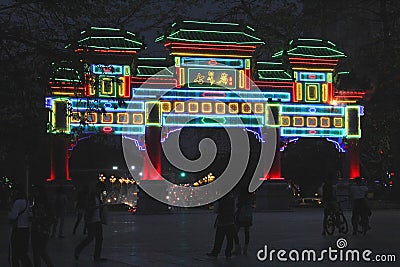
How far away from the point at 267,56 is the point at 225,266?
1387 inches

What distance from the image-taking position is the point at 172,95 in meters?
40.7

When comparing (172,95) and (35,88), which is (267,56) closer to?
(172,95)

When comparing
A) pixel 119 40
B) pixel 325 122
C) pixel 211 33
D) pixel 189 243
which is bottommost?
pixel 189 243

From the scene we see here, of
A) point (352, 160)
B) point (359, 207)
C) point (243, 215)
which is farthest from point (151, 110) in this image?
point (243, 215)

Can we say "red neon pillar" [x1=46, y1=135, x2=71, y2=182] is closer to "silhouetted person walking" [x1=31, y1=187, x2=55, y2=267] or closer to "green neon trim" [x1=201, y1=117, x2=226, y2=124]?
"green neon trim" [x1=201, y1=117, x2=226, y2=124]

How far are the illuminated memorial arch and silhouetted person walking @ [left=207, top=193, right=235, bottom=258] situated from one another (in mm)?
21006

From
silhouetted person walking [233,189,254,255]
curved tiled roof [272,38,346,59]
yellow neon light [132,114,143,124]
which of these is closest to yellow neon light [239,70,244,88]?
curved tiled roof [272,38,346,59]

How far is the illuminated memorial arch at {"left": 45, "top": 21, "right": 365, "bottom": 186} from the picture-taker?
40.1 m

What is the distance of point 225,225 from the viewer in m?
18.3

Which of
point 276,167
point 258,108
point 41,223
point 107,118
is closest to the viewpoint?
point 41,223

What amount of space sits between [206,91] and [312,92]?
20.2 feet

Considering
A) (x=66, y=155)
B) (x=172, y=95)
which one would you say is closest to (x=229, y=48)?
(x=172, y=95)

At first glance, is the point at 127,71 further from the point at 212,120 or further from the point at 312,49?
the point at 312,49

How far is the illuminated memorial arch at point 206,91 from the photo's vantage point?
40062mm
